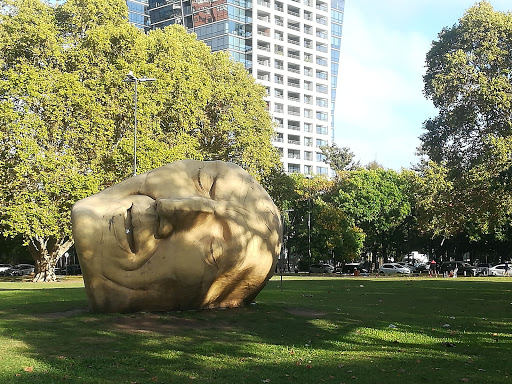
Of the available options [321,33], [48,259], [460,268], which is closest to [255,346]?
[48,259]

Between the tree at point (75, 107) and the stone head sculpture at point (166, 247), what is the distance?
24.7 meters

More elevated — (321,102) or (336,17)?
(336,17)

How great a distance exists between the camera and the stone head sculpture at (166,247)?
48.6 feet

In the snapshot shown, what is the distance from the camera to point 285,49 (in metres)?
124

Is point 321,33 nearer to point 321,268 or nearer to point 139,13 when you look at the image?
point 139,13

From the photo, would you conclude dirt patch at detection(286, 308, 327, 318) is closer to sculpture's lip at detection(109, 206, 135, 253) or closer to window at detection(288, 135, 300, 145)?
sculpture's lip at detection(109, 206, 135, 253)

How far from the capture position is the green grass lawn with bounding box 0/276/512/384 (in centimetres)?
868

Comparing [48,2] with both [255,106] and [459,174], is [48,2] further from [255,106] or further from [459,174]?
[459,174]

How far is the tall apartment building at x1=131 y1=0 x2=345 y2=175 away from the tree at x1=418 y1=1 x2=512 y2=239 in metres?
71.0

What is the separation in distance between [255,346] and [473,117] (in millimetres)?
36122

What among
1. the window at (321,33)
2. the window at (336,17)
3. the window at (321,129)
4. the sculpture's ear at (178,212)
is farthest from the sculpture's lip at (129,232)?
the window at (336,17)

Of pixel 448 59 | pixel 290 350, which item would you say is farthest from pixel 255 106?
pixel 290 350

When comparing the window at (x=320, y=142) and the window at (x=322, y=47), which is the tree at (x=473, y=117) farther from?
the window at (x=322, y=47)

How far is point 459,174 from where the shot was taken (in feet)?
144
